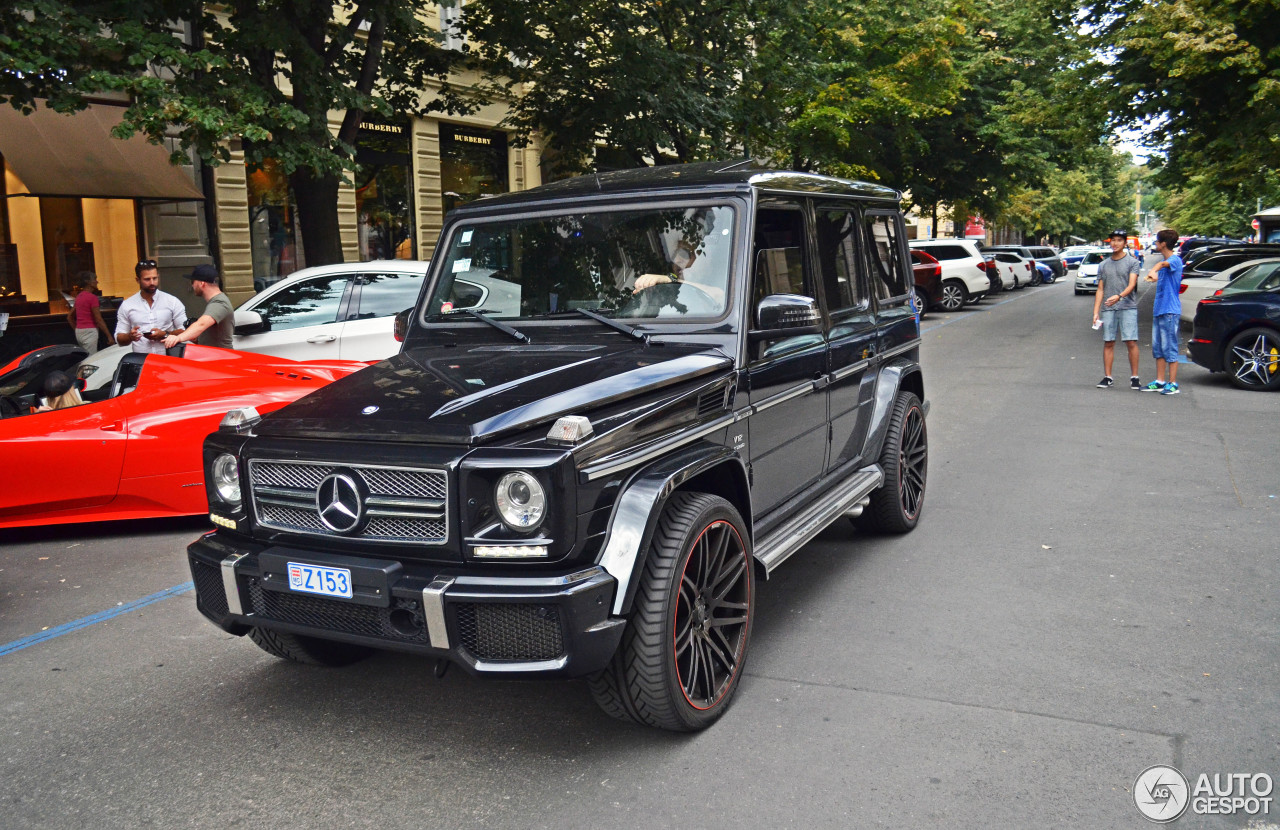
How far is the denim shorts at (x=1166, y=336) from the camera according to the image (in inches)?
494

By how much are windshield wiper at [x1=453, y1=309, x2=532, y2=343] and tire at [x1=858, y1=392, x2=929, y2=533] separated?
103 inches

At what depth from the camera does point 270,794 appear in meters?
3.51

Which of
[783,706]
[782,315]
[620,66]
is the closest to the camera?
[783,706]

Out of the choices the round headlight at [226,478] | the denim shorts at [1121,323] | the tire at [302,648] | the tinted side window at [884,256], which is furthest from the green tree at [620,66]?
the round headlight at [226,478]

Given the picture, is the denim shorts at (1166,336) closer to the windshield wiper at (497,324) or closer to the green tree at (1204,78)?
the green tree at (1204,78)

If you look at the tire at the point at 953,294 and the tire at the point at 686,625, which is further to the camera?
the tire at the point at 953,294

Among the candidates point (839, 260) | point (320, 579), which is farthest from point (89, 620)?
point (839, 260)

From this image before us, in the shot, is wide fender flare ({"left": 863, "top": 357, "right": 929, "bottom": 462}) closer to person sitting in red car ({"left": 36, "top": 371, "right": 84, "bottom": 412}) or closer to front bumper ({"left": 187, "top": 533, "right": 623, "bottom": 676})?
front bumper ({"left": 187, "top": 533, "right": 623, "bottom": 676})

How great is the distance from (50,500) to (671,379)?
4671 mm

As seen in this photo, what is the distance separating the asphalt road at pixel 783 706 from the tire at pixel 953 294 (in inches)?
949

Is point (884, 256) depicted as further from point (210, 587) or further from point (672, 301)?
point (210, 587)

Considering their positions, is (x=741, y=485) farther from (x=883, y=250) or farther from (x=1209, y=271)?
(x=1209, y=271)

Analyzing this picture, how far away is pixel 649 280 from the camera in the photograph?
4.65m

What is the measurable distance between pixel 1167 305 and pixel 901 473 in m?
7.68
